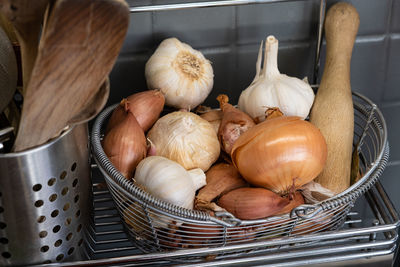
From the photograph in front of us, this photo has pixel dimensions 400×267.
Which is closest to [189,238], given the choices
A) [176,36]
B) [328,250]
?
[328,250]

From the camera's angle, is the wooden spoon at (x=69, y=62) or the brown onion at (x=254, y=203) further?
the brown onion at (x=254, y=203)

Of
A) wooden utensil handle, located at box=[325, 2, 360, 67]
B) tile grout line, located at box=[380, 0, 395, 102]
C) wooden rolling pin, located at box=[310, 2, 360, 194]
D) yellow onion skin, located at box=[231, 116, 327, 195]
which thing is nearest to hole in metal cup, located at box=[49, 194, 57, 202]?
yellow onion skin, located at box=[231, 116, 327, 195]

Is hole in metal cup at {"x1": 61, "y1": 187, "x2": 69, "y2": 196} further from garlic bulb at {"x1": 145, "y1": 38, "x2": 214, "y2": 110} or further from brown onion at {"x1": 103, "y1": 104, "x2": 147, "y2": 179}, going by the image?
garlic bulb at {"x1": 145, "y1": 38, "x2": 214, "y2": 110}

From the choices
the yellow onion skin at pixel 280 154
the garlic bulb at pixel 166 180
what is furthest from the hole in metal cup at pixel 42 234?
the yellow onion skin at pixel 280 154

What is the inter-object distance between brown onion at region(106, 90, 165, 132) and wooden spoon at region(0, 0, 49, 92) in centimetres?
17

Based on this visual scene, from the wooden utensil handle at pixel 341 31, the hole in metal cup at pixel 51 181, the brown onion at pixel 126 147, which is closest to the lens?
the hole in metal cup at pixel 51 181

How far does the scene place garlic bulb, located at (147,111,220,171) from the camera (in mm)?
610

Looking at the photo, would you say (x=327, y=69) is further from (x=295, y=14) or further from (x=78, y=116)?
(x=78, y=116)

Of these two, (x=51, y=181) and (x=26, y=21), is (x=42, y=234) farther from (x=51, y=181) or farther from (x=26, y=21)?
(x=26, y=21)

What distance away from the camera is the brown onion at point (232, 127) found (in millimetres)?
621

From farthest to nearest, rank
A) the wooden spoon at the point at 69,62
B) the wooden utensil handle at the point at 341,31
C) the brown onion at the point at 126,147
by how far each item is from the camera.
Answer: the wooden utensil handle at the point at 341,31 → the brown onion at the point at 126,147 → the wooden spoon at the point at 69,62

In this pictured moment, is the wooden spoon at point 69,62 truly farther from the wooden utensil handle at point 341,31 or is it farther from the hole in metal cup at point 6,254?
the wooden utensil handle at point 341,31

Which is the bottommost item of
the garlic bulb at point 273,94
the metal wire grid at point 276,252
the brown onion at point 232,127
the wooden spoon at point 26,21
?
the metal wire grid at point 276,252

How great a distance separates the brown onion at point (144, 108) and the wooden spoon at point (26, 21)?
6.8 inches
